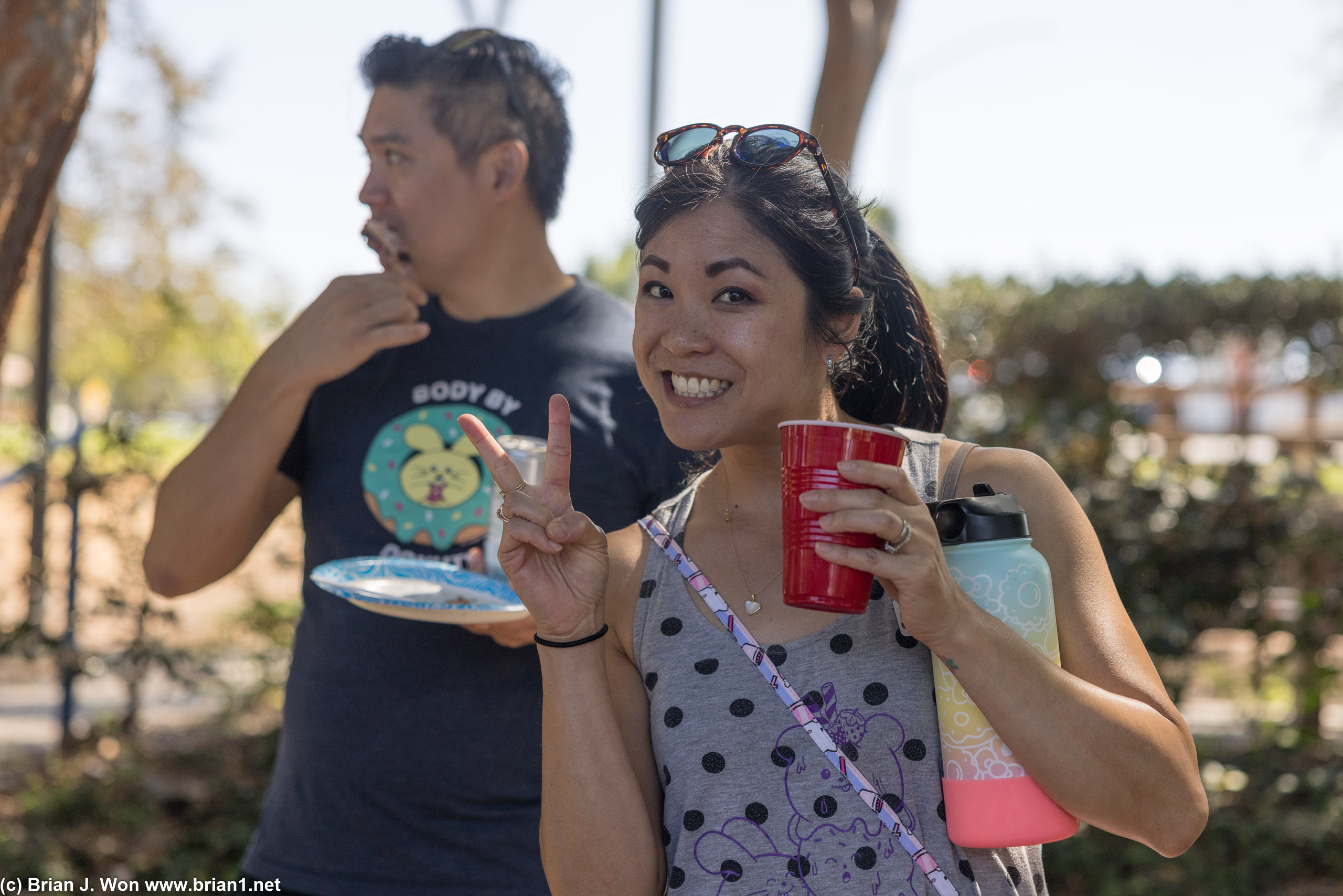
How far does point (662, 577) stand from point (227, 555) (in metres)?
1.18

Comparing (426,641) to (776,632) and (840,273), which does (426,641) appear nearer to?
(776,632)

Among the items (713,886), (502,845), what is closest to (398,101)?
(502,845)

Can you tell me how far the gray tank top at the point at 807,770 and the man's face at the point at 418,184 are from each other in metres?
1.22

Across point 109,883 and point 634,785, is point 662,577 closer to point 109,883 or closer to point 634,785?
point 634,785

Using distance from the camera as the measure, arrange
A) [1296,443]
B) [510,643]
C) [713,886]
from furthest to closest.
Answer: [1296,443], [510,643], [713,886]

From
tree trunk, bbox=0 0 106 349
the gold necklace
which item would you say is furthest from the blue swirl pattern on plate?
tree trunk, bbox=0 0 106 349

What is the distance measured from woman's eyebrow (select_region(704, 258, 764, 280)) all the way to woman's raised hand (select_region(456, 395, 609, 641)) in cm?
31

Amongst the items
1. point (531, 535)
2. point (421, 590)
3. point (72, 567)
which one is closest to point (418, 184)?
point (421, 590)

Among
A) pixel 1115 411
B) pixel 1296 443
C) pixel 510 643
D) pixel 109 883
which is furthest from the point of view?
pixel 1296 443

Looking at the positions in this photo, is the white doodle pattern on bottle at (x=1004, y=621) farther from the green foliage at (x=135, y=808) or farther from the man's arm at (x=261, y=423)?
the green foliage at (x=135, y=808)

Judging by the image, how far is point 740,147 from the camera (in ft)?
5.76

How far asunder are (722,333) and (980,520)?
0.48m

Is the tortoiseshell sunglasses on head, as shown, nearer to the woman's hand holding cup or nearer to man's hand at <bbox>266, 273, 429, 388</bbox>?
the woman's hand holding cup

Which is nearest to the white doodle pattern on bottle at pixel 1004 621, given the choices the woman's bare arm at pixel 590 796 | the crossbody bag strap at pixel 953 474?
the crossbody bag strap at pixel 953 474
